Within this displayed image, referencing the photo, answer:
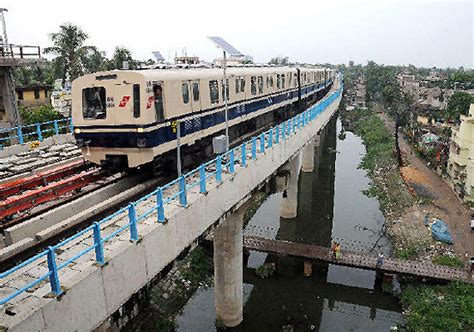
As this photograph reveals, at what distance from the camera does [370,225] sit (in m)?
27.6

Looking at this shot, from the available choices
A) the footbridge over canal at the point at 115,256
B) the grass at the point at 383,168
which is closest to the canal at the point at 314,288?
the grass at the point at 383,168

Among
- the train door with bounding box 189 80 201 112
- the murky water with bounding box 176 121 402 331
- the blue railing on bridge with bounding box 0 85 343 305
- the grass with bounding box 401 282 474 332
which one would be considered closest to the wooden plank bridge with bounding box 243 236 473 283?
the grass with bounding box 401 282 474 332

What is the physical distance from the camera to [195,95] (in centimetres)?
1317

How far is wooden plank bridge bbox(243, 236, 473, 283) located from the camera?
715 inches

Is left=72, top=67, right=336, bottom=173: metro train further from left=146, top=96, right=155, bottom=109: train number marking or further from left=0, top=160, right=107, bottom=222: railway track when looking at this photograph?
left=0, top=160, right=107, bottom=222: railway track

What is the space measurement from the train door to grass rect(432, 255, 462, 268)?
1446cm

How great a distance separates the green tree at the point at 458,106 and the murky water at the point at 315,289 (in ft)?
58.6

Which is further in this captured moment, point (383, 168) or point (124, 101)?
point (383, 168)

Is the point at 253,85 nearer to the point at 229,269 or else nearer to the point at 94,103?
the point at 229,269

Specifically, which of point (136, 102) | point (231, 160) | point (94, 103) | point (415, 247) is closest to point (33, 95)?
point (94, 103)

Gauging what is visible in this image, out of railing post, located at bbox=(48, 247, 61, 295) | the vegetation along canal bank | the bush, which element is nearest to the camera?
railing post, located at bbox=(48, 247, 61, 295)

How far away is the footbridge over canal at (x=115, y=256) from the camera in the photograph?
5.85m

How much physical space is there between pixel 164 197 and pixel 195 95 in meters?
4.24

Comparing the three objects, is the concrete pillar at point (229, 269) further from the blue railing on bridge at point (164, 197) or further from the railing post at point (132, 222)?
the railing post at point (132, 222)
